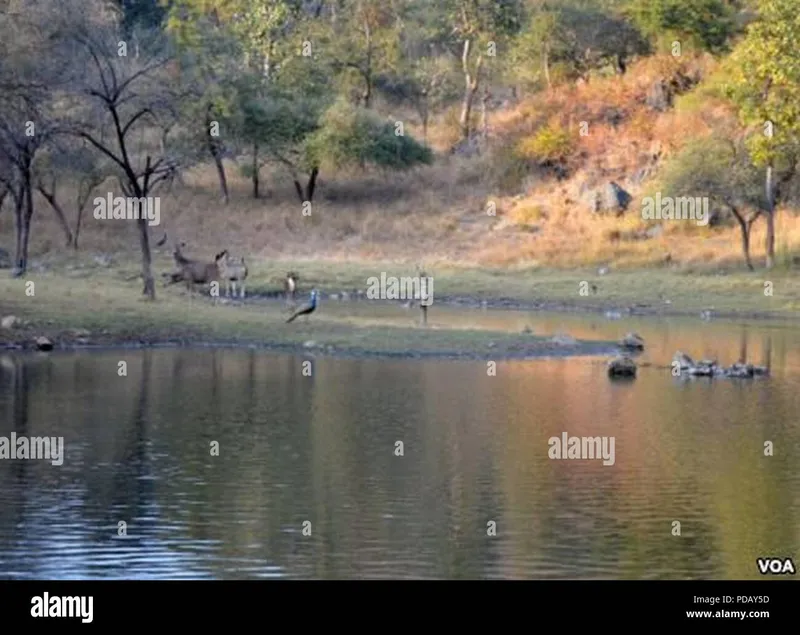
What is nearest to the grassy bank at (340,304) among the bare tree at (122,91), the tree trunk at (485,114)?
the bare tree at (122,91)

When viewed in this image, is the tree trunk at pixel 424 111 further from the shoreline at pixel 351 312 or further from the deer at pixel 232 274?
the deer at pixel 232 274

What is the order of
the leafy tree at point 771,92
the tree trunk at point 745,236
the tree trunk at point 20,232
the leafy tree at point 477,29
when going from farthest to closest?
the leafy tree at point 477,29 < the tree trunk at point 745,236 < the leafy tree at point 771,92 < the tree trunk at point 20,232

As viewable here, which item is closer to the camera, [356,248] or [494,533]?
[494,533]

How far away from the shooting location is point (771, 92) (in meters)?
62.5

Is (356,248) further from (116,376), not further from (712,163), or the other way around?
(116,376)

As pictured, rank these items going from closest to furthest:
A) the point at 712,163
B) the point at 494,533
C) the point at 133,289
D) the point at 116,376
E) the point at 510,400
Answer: the point at 494,533, the point at 510,400, the point at 116,376, the point at 133,289, the point at 712,163

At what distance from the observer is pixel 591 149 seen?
77750mm

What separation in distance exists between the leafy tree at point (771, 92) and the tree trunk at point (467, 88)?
74.3ft

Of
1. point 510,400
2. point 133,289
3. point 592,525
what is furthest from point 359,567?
point 133,289

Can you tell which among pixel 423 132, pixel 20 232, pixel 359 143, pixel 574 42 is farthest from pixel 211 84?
pixel 574 42

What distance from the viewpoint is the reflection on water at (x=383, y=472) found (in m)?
19.3

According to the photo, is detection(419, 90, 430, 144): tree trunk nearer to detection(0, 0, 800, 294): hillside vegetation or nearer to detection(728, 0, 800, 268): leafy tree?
detection(0, 0, 800, 294): hillside vegetation
